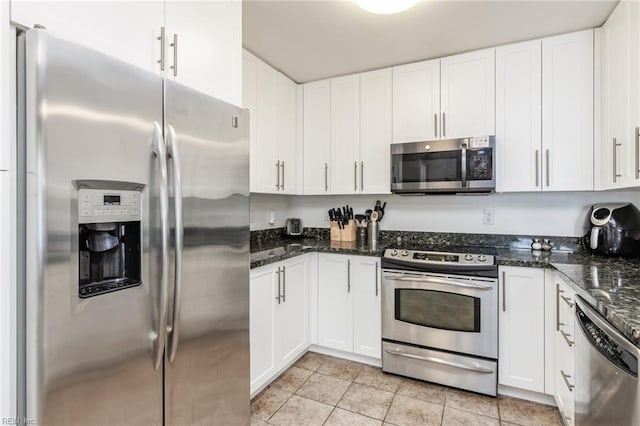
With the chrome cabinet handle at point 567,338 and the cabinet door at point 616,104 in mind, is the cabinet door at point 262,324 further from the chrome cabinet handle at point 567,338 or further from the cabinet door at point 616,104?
the cabinet door at point 616,104

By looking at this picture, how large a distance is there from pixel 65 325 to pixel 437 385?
2188 millimetres

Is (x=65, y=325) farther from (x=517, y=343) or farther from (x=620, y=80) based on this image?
(x=620, y=80)

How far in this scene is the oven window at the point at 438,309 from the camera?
7.18 feet

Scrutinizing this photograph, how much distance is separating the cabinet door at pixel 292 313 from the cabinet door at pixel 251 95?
675mm

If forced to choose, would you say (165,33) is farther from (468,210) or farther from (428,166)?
(468,210)

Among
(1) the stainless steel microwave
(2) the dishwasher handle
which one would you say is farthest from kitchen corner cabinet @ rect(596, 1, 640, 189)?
(2) the dishwasher handle

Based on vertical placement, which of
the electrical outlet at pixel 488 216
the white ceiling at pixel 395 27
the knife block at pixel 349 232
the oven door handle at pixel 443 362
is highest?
the white ceiling at pixel 395 27

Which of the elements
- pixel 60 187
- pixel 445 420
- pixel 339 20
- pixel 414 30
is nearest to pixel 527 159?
pixel 414 30

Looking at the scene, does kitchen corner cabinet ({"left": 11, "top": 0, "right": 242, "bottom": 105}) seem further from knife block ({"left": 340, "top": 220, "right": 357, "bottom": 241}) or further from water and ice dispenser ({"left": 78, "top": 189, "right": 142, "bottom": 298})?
knife block ({"left": 340, "top": 220, "right": 357, "bottom": 241})

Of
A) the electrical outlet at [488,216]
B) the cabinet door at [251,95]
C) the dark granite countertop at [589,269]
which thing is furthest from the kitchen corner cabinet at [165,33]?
the electrical outlet at [488,216]

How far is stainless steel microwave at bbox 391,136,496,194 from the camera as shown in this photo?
2.35 m

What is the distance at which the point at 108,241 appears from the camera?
1079 millimetres

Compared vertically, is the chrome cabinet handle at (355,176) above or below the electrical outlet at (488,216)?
above

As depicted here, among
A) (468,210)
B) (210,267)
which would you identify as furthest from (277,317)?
(468,210)
